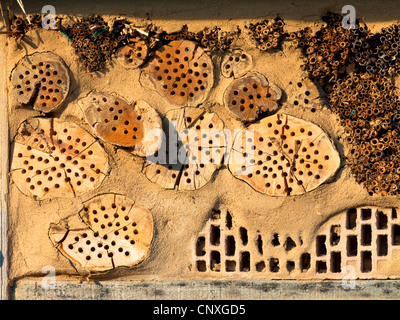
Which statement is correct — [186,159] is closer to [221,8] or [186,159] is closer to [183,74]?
[183,74]

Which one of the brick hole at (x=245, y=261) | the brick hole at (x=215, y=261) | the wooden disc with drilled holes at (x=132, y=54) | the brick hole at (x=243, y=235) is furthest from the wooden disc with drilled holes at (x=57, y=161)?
the brick hole at (x=245, y=261)

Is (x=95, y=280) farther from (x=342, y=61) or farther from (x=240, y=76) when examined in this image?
(x=342, y=61)

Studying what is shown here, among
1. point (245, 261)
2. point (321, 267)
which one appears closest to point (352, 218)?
point (321, 267)

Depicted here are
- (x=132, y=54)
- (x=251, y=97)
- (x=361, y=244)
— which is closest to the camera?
(x=361, y=244)

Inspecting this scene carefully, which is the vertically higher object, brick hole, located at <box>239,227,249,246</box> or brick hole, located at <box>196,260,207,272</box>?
brick hole, located at <box>239,227,249,246</box>

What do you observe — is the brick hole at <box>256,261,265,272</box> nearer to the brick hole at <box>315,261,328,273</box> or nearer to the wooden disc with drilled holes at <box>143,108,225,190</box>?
the brick hole at <box>315,261,328,273</box>

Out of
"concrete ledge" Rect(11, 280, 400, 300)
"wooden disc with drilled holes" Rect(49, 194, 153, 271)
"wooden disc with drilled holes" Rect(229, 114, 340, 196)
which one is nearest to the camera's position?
"concrete ledge" Rect(11, 280, 400, 300)

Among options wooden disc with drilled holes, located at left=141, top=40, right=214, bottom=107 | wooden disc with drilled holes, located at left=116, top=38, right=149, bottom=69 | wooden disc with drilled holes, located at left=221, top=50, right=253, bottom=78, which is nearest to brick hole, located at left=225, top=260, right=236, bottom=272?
wooden disc with drilled holes, located at left=141, top=40, right=214, bottom=107

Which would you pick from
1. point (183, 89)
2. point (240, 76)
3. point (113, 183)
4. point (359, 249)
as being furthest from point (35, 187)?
point (359, 249)
